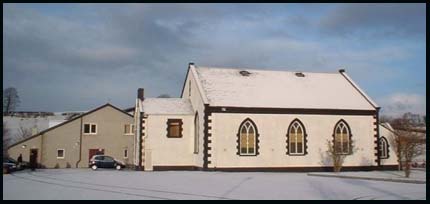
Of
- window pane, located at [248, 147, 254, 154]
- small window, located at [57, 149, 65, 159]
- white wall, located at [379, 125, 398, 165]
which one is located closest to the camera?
window pane, located at [248, 147, 254, 154]

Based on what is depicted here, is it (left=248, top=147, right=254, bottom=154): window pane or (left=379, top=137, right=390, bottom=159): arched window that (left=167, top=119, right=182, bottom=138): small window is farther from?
(left=379, top=137, right=390, bottom=159): arched window

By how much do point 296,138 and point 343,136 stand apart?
13.8 ft

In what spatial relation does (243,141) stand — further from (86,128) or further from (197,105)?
(86,128)

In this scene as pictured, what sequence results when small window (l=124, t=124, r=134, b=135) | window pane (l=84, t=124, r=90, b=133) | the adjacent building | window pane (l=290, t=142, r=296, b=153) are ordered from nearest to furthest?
the adjacent building → window pane (l=290, t=142, r=296, b=153) → window pane (l=84, t=124, r=90, b=133) → small window (l=124, t=124, r=134, b=135)

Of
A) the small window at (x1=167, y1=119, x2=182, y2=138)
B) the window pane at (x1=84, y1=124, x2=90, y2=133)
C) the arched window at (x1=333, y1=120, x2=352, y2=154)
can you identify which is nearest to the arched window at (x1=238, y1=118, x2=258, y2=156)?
the small window at (x1=167, y1=119, x2=182, y2=138)

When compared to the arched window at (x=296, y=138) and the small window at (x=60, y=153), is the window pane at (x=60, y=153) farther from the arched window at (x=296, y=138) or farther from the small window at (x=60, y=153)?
the arched window at (x=296, y=138)

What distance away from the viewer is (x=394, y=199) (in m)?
18.1

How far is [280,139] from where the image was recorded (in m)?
40.2

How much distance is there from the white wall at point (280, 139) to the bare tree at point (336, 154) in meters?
0.40

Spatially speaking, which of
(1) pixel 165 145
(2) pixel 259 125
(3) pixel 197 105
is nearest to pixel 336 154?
(2) pixel 259 125

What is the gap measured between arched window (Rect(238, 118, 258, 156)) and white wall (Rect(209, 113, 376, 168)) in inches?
12.7

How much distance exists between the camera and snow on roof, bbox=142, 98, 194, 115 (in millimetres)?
41781

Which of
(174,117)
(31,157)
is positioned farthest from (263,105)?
(31,157)

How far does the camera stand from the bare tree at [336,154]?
131 feet
